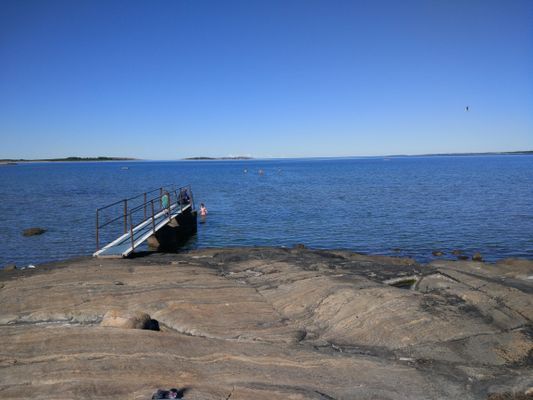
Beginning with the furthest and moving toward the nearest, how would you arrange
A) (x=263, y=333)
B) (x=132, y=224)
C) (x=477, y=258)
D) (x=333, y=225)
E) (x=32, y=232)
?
(x=333, y=225) → (x=32, y=232) → (x=477, y=258) → (x=132, y=224) → (x=263, y=333)

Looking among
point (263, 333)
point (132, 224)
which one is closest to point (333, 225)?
point (132, 224)

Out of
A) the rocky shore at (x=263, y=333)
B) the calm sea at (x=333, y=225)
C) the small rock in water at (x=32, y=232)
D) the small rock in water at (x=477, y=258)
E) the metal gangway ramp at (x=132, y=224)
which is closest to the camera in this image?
the rocky shore at (x=263, y=333)

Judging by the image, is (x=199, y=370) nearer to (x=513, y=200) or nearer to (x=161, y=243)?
(x=161, y=243)

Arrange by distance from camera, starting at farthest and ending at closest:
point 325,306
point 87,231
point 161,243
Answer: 1. point 87,231
2. point 161,243
3. point 325,306

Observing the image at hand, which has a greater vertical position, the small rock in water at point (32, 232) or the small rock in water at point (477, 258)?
the small rock in water at point (32, 232)

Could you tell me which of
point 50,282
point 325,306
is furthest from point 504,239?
point 50,282

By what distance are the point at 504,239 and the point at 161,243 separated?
66.8 feet

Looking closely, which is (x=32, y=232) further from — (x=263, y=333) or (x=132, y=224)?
(x=263, y=333)

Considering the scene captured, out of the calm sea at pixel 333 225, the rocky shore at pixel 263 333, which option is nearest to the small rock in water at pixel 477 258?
the calm sea at pixel 333 225

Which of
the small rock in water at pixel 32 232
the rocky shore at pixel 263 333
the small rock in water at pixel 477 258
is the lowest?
the small rock in water at pixel 477 258

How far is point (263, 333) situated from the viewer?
893 centimetres

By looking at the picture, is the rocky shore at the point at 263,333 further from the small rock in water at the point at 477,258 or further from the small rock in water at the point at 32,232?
the small rock in water at the point at 32,232

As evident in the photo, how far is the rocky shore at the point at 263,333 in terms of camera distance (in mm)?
6707

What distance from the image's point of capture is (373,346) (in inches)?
333
